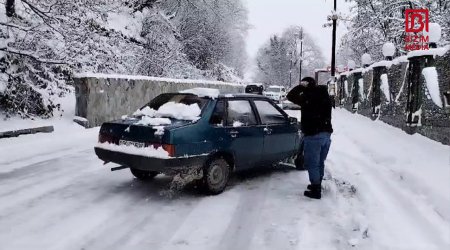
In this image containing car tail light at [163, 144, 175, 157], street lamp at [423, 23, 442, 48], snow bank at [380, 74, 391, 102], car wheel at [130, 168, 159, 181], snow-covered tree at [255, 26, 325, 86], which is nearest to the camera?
car tail light at [163, 144, 175, 157]

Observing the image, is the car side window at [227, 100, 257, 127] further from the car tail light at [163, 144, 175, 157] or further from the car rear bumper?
the car tail light at [163, 144, 175, 157]

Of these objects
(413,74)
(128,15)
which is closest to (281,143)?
(413,74)

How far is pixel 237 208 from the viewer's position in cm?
543

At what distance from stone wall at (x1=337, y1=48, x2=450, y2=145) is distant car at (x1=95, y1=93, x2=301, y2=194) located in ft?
11.0

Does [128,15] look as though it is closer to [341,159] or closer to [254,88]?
[254,88]

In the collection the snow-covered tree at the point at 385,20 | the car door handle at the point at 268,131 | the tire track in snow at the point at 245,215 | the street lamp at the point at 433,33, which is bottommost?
the tire track in snow at the point at 245,215

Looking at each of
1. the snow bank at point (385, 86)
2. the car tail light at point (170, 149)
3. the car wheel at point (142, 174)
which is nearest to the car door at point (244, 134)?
the car tail light at point (170, 149)

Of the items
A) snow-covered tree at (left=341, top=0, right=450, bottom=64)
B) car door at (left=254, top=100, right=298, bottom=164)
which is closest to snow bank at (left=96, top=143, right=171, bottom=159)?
car door at (left=254, top=100, right=298, bottom=164)

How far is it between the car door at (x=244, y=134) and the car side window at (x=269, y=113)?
0.19 meters

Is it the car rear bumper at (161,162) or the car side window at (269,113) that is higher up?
the car side window at (269,113)

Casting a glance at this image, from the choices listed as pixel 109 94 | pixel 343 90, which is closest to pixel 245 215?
pixel 109 94

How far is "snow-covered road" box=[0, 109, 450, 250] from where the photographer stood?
167 inches

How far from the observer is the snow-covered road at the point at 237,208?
423 cm

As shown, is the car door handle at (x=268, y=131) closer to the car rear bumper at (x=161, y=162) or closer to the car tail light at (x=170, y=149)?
the car rear bumper at (x=161, y=162)
